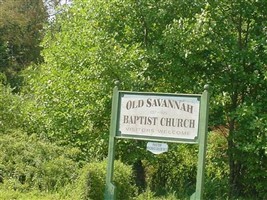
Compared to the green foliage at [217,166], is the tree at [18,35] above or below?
above

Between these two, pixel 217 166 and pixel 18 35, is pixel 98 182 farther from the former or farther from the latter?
pixel 18 35

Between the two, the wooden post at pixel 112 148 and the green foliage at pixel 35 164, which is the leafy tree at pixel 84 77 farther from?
the wooden post at pixel 112 148

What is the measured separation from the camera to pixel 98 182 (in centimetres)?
816

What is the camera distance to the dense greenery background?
9.38m

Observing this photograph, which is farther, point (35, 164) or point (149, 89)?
point (149, 89)

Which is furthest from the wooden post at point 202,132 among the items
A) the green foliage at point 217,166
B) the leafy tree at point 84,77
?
the green foliage at point 217,166

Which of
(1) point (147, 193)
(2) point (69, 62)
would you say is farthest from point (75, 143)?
(1) point (147, 193)

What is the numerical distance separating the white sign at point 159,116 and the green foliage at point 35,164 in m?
2.97

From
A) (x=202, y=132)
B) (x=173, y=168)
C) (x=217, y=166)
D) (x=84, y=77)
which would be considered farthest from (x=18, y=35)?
(x=202, y=132)

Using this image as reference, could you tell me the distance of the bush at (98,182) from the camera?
802 centimetres

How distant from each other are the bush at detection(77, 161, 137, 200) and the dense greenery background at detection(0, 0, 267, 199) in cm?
5

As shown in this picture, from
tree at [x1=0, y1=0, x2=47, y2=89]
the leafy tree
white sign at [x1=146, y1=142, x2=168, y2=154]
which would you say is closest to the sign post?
white sign at [x1=146, y1=142, x2=168, y2=154]

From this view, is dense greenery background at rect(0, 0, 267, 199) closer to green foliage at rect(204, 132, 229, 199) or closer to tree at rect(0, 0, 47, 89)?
green foliage at rect(204, 132, 229, 199)

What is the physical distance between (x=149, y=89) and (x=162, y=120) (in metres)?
3.88
